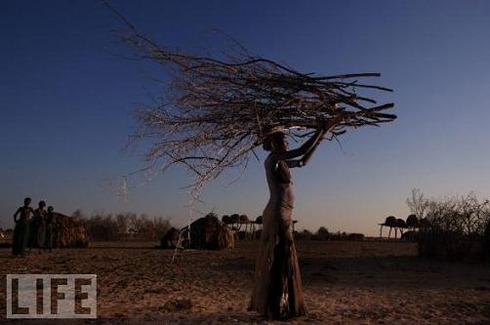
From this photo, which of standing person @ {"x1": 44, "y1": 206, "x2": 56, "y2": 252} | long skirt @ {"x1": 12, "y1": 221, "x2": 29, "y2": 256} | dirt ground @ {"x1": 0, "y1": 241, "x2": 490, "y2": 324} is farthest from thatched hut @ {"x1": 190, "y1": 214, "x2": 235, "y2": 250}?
long skirt @ {"x1": 12, "y1": 221, "x2": 29, "y2": 256}

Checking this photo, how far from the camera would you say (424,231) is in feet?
64.6

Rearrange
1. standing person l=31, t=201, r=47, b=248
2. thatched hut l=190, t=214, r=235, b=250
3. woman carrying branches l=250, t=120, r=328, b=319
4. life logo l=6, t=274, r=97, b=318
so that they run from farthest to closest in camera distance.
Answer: thatched hut l=190, t=214, r=235, b=250 < standing person l=31, t=201, r=47, b=248 < life logo l=6, t=274, r=97, b=318 < woman carrying branches l=250, t=120, r=328, b=319

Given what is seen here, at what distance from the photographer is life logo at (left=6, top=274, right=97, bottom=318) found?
25.2 feet

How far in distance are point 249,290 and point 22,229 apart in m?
9.83

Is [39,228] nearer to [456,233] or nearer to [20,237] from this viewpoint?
[20,237]

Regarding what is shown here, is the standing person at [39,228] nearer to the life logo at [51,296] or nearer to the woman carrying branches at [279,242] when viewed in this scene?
the life logo at [51,296]

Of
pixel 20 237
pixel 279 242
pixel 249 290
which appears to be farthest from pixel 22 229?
pixel 279 242

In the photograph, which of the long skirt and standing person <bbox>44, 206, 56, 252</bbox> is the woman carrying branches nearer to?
the long skirt

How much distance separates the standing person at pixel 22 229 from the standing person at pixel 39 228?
1.88 metres

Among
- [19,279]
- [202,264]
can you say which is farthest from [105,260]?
[19,279]

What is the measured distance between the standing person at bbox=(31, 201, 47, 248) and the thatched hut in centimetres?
605

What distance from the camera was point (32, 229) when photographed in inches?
783

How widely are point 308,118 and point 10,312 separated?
463 cm

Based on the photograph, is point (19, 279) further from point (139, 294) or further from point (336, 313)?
point (336, 313)
